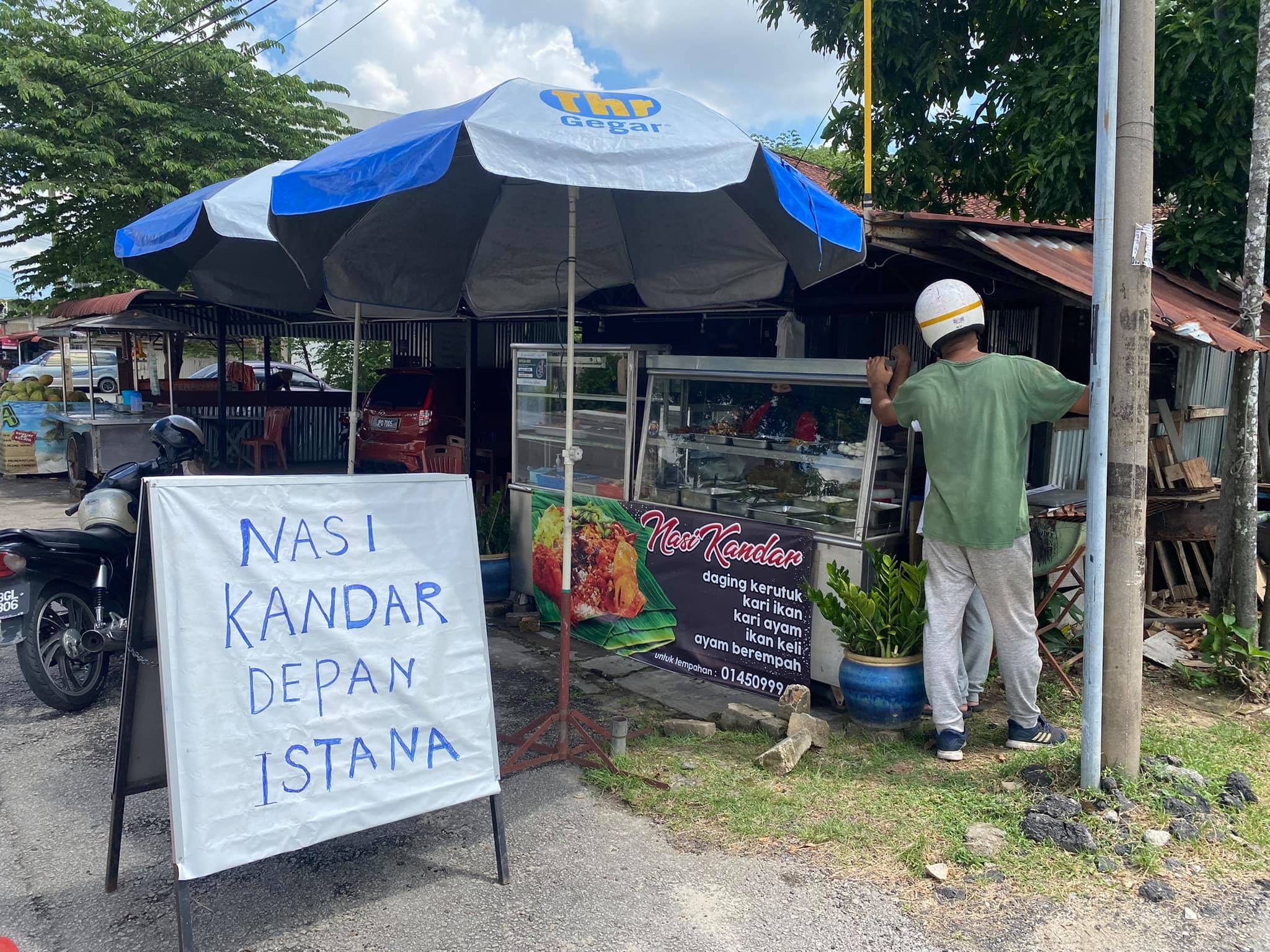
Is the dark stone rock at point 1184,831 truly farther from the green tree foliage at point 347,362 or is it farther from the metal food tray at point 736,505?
the green tree foliage at point 347,362

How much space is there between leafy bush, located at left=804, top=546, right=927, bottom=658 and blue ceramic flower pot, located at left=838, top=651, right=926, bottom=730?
0.05m

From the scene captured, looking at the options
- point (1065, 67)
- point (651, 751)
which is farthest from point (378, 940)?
point (1065, 67)

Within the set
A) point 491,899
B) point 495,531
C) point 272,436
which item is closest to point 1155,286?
point 495,531

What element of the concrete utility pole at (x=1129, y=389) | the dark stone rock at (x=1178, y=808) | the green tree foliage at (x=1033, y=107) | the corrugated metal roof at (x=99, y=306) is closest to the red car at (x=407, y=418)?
the corrugated metal roof at (x=99, y=306)

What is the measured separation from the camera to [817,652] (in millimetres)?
4816

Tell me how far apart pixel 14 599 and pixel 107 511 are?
66 centimetres

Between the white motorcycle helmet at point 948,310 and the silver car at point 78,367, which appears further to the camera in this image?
the silver car at point 78,367

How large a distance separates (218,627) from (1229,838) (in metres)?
3.60

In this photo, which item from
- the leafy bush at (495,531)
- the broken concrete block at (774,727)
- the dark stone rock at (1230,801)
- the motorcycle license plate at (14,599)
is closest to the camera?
the dark stone rock at (1230,801)

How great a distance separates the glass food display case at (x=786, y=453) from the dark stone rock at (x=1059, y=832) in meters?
1.39

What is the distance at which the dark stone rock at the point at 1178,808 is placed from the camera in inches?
138

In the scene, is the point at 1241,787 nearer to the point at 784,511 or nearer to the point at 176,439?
the point at 784,511

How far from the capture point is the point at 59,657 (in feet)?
15.8

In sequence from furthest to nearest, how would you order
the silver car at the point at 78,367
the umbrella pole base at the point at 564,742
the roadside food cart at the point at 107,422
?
the silver car at the point at 78,367, the roadside food cart at the point at 107,422, the umbrella pole base at the point at 564,742
